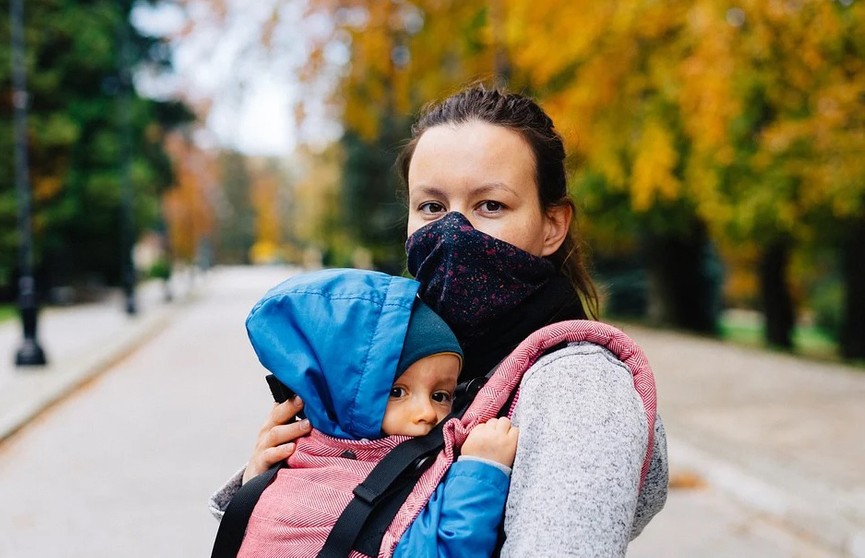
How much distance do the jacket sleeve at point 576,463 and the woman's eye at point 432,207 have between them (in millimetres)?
457

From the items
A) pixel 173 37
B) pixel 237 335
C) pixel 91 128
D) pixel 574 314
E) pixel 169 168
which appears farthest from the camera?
pixel 169 168

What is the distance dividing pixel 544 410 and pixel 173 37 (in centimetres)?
1386

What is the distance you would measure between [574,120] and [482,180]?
8353 millimetres

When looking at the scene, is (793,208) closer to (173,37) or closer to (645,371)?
(173,37)

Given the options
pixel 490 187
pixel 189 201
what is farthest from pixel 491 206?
pixel 189 201

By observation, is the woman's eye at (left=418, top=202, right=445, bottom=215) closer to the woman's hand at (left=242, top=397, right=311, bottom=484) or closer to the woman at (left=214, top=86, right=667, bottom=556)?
the woman at (left=214, top=86, right=667, bottom=556)

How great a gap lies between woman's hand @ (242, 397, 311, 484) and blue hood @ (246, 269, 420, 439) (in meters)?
0.14

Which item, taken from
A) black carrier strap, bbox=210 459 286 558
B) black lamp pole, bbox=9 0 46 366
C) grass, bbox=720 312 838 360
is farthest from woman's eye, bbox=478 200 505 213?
grass, bbox=720 312 838 360

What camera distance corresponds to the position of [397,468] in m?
1.46

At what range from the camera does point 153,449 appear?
835 centimetres

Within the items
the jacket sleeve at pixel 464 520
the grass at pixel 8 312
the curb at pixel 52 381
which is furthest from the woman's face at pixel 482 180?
the grass at pixel 8 312

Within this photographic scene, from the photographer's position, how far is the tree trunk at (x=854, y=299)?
1858cm

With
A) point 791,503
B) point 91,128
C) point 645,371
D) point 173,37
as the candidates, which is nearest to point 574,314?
point 645,371

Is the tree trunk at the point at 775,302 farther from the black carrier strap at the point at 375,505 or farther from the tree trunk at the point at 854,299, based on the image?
the black carrier strap at the point at 375,505
